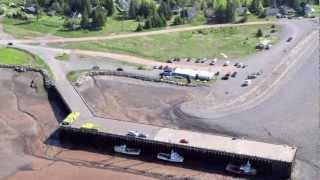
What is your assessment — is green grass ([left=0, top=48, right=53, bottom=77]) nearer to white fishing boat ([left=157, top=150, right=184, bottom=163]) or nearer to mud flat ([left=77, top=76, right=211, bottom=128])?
mud flat ([left=77, top=76, right=211, bottom=128])

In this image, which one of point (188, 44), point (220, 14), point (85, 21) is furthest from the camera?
point (220, 14)

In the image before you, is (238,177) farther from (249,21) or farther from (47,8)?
(47,8)

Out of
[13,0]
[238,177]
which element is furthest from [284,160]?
[13,0]

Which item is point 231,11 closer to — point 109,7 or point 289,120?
point 109,7

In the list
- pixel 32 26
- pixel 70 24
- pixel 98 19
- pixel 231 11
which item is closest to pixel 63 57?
pixel 98 19

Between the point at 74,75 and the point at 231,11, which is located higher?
the point at 231,11

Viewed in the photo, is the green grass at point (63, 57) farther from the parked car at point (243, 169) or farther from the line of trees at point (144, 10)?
the parked car at point (243, 169)

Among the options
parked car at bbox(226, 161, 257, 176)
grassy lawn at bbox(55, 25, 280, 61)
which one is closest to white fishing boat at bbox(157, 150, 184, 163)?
parked car at bbox(226, 161, 257, 176)

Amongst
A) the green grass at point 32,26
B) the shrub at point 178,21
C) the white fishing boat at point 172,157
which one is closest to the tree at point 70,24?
the green grass at point 32,26
